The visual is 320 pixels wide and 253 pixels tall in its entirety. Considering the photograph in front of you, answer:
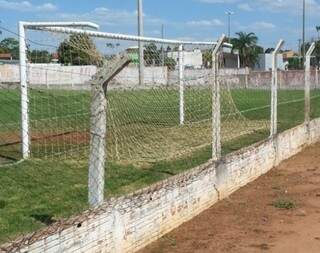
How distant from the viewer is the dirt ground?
6414mm

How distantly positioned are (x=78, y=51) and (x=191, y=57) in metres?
8.93

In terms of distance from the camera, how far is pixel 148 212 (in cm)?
644

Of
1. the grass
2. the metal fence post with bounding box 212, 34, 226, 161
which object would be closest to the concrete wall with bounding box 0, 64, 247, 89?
the metal fence post with bounding box 212, 34, 226, 161

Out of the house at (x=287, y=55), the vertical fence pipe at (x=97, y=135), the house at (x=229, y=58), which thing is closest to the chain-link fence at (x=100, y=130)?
the vertical fence pipe at (x=97, y=135)

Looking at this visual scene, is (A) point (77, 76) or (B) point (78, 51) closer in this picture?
(B) point (78, 51)

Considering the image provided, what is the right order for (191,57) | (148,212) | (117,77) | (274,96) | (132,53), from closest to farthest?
(148,212), (132,53), (274,96), (117,77), (191,57)

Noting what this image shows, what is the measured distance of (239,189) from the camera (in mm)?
9477

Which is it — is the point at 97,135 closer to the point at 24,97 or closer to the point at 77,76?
the point at 24,97

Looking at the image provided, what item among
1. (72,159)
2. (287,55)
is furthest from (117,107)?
(287,55)

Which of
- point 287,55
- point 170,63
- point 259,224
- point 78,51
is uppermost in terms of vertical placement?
point 287,55

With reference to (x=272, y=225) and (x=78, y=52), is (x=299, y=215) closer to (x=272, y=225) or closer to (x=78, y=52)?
(x=272, y=225)

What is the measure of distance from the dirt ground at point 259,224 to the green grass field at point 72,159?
1148 millimetres

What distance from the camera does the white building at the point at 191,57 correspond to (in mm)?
17250

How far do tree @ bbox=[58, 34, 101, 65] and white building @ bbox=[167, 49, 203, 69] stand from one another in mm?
6914
